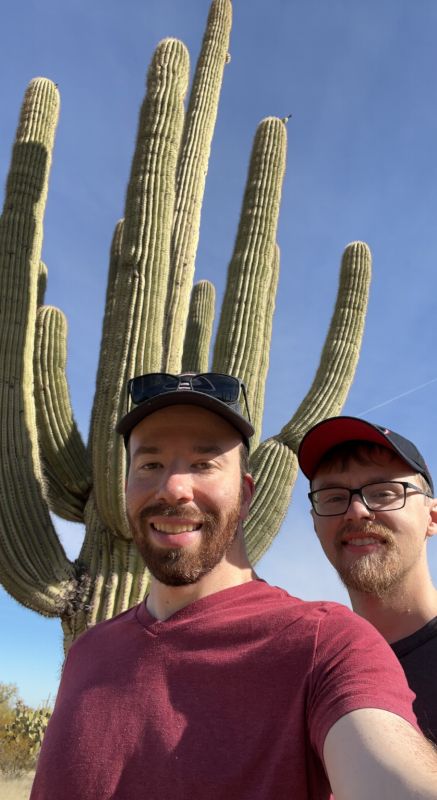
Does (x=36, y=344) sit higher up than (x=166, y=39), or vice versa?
(x=166, y=39)

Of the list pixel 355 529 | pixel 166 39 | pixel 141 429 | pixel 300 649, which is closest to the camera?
pixel 300 649

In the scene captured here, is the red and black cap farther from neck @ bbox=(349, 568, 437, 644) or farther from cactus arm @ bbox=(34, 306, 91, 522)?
cactus arm @ bbox=(34, 306, 91, 522)

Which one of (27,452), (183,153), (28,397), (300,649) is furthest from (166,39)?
(300,649)

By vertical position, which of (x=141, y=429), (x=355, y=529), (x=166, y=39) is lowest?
(x=355, y=529)

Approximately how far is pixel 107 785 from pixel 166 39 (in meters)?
6.68

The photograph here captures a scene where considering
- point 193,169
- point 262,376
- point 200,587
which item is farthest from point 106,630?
point 193,169

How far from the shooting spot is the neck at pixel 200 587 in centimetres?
163

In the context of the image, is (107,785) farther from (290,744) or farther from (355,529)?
(355,529)

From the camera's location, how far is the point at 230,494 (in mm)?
1715

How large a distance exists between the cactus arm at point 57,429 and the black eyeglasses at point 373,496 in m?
4.72

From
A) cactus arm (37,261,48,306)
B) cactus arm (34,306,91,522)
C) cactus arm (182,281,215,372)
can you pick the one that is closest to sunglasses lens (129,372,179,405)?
cactus arm (34,306,91,522)

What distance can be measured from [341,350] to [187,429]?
17.3ft

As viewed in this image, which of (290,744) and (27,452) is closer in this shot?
(290,744)

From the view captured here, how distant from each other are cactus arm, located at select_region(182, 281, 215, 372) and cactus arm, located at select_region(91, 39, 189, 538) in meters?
1.92
